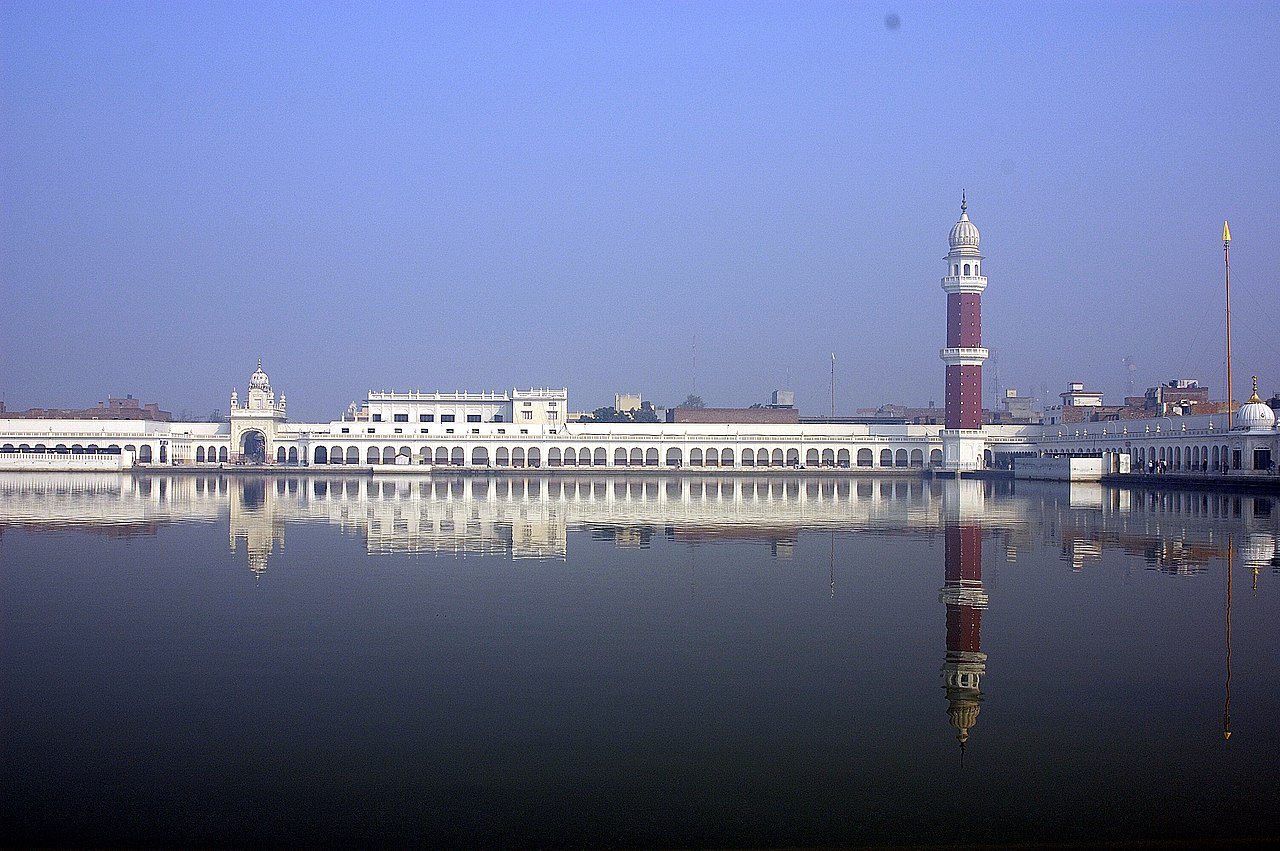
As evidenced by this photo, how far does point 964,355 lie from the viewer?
7262 centimetres

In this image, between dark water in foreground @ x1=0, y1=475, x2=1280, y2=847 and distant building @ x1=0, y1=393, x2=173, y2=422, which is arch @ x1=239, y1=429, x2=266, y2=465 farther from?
dark water in foreground @ x1=0, y1=475, x2=1280, y2=847

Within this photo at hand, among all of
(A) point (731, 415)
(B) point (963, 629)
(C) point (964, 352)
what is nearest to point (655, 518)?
(B) point (963, 629)

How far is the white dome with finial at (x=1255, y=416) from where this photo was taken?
4862cm

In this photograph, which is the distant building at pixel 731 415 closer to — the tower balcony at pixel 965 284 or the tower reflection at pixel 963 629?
A: the tower balcony at pixel 965 284

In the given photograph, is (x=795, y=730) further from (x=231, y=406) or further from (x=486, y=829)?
(x=231, y=406)

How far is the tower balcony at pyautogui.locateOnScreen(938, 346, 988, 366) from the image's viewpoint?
72.4 m

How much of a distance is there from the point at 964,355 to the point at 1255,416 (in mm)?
24514

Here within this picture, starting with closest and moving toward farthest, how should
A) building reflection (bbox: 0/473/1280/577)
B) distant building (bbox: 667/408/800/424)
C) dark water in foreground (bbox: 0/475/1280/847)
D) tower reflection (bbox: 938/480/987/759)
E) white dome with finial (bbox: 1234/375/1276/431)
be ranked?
1. dark water in foreground (bbox: 0/475/1280/847)
2. tower reflection (bbox: 938/480/987/759)
3. building reflection (bbox: 0/473/1280/577)
4. white dome with finial (bbox: 1234/375/1276/431)
5. distant building (bbox: 667/408/800/424)

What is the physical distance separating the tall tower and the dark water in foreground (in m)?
56.3

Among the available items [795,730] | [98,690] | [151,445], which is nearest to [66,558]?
[98,690]

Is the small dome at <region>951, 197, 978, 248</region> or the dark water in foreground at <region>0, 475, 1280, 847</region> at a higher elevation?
the small dome at <region>951, 197, 978, 248</region>

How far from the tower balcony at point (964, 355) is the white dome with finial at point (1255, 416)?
22.8 metres

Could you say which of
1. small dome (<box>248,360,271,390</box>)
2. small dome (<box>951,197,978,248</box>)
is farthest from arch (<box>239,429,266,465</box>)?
small dome (<box>951,197,978,248</box>)

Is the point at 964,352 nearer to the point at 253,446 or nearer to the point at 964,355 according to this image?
the point at 964,355
